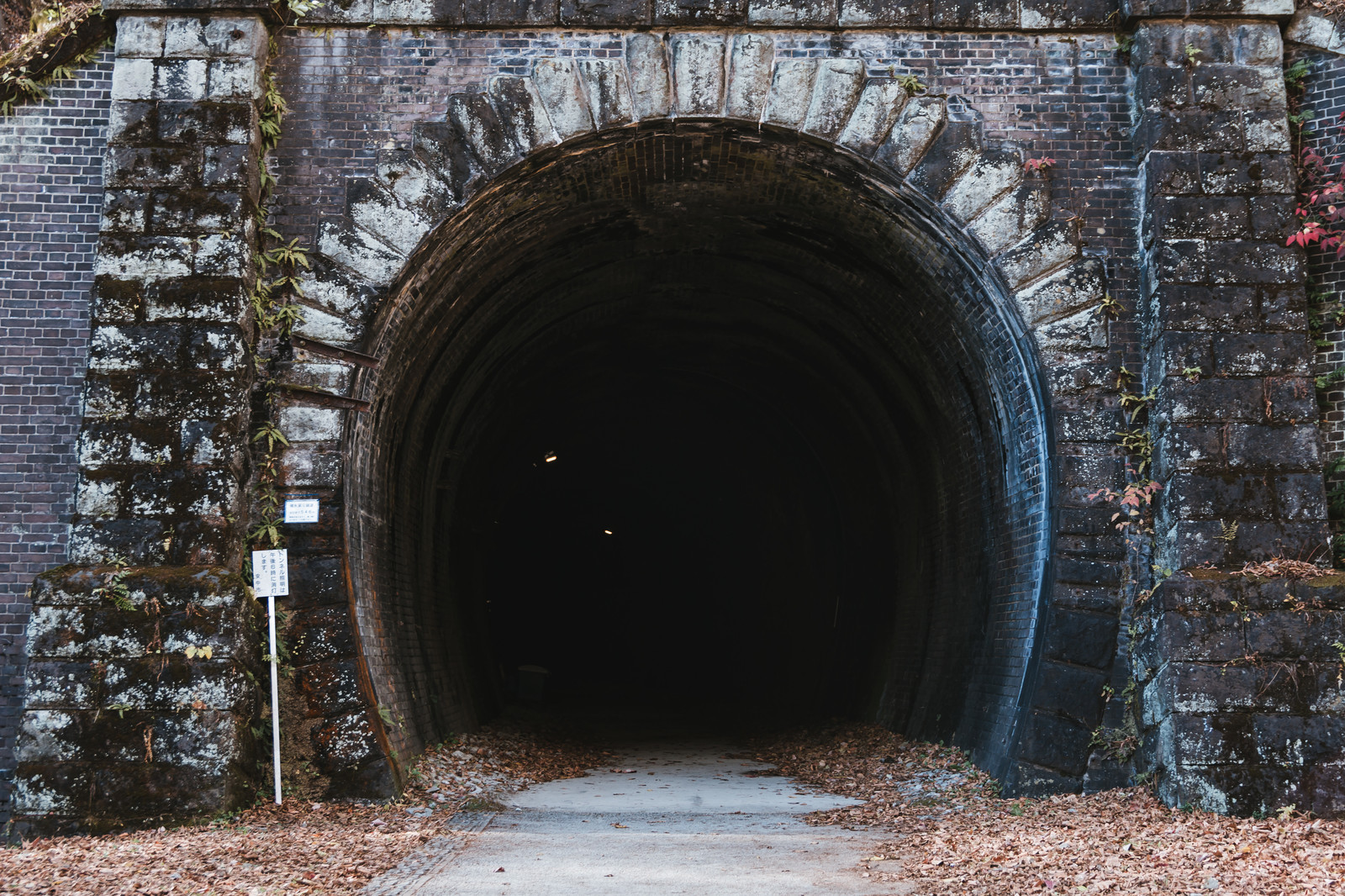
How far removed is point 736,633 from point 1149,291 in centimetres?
1454

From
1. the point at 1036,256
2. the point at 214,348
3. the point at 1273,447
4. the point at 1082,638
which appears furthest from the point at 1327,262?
the point at 214,348

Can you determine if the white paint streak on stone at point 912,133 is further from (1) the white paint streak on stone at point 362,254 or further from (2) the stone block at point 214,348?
(2) the stone block at point 214,348

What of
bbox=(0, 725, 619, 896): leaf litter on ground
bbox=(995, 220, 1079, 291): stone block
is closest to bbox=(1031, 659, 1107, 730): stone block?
bbox=(995, 220, 1079, 291): stone block

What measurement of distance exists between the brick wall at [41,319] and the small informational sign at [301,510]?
1842 mm

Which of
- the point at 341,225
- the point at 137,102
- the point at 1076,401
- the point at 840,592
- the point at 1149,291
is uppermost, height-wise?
the point at 137,102

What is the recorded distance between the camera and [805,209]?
9.90 meters

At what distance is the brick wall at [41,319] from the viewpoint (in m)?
8.30

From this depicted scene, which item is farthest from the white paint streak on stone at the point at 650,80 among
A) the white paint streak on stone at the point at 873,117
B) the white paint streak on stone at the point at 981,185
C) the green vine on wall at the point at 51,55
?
the green vine on wall at the point at 51,55

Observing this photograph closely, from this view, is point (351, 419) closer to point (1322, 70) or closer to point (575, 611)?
point (1322, 70)

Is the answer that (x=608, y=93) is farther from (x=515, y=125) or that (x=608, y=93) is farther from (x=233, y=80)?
(x=233, y=80)

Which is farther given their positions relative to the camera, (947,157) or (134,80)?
(947,157)

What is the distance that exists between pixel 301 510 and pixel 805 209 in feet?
17.1

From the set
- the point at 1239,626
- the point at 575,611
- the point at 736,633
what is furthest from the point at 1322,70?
the point at 575,611

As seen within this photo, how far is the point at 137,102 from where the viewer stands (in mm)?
8492
